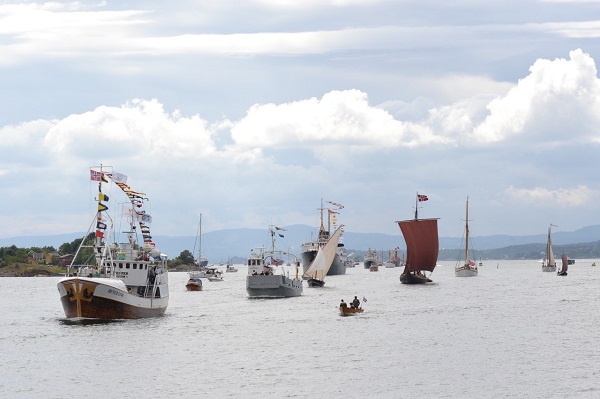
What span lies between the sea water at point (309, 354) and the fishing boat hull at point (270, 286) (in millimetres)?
13131

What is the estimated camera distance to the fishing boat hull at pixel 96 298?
8700 centimetres

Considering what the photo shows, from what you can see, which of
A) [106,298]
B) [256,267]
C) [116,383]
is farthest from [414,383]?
[256,267]

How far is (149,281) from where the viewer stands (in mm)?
96250

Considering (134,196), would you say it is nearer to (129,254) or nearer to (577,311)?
(129,254)

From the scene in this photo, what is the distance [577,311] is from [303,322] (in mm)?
36738

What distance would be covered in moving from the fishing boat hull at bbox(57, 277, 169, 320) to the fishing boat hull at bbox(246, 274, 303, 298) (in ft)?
131

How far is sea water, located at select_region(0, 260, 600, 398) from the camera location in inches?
2210

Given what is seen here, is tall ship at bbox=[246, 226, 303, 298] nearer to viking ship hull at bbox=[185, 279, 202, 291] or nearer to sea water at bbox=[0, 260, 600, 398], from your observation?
sea water at bbox=[0, 260, 600, 398]

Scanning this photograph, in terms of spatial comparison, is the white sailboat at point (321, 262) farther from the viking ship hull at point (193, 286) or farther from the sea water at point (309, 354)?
the sea water at point (309, 354)

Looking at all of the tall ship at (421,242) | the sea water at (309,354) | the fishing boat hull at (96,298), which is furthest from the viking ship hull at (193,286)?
the fishing boat hull at (96,298)

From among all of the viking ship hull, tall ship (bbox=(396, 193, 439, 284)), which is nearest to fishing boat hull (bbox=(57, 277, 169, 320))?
the viking ship hull

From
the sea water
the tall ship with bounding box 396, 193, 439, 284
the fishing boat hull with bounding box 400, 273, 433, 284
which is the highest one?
the tall ship with bounding box 396, 193, 439, 284

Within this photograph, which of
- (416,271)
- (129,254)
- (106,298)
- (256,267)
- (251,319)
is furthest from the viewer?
(416,271)

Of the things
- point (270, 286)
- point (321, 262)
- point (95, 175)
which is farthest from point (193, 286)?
point (95, 175)
